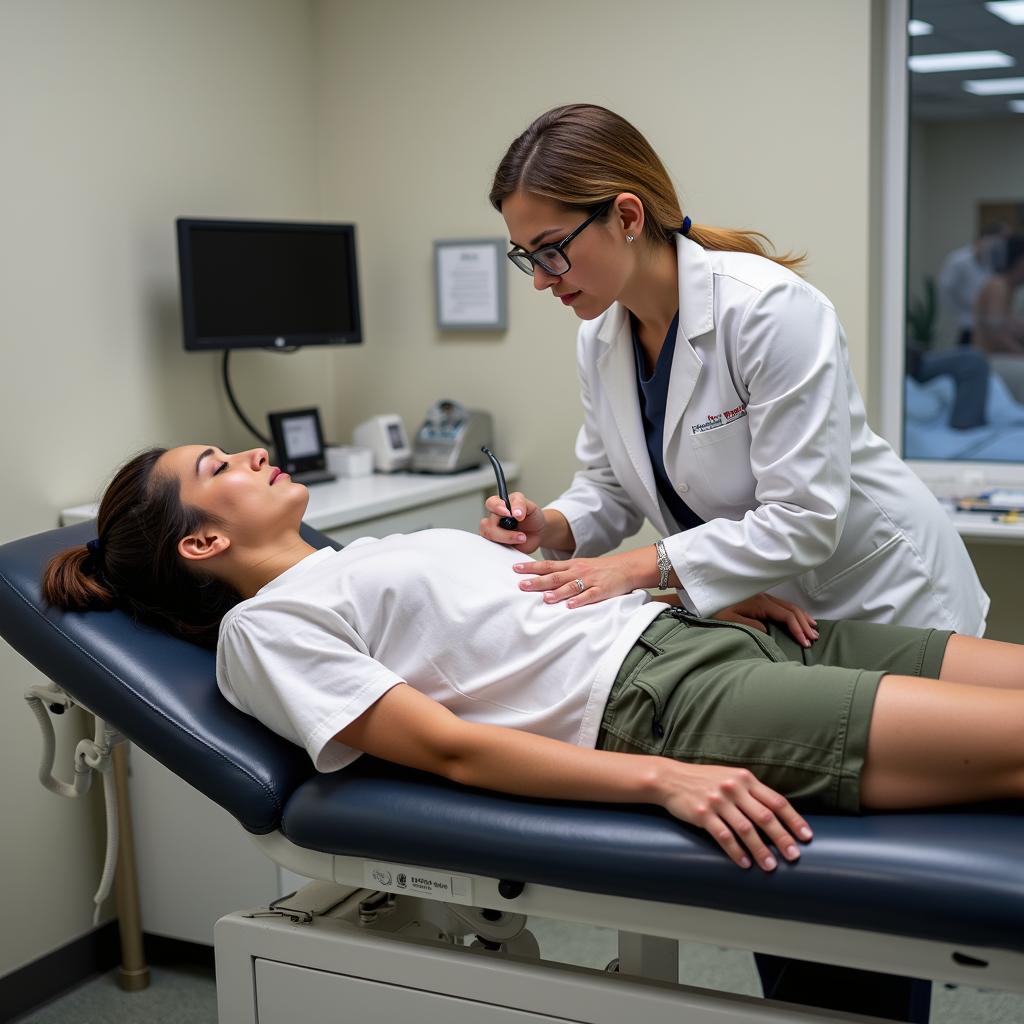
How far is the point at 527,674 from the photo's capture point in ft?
4.67

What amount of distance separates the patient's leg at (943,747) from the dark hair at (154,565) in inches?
33.5

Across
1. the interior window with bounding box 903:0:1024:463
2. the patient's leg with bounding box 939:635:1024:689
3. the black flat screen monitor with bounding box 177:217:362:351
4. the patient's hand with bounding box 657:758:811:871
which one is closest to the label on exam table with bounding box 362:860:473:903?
the patient's hand with bounding box 657:758:811:871

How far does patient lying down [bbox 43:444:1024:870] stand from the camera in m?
1.24

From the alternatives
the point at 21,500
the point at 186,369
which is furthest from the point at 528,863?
the point at 186,369

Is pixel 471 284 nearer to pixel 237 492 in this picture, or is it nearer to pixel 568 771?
pixel 237 492

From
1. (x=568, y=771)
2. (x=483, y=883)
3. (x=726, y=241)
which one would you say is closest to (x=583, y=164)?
(x=726, y=241)

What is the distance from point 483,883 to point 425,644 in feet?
0.96

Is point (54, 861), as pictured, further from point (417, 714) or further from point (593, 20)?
point (593, 20)

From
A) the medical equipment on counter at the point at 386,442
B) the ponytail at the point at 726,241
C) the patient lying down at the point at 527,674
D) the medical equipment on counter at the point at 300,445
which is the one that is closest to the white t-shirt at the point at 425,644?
the patient lying down at the point at 527,674

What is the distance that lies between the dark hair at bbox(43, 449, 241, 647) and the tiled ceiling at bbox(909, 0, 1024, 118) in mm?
2068

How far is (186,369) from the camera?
2.67 m

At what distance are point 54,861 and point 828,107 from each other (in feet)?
7.37

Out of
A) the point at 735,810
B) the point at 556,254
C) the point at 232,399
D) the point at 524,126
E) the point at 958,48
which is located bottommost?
the point at 735,810

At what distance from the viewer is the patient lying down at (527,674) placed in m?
1.24
